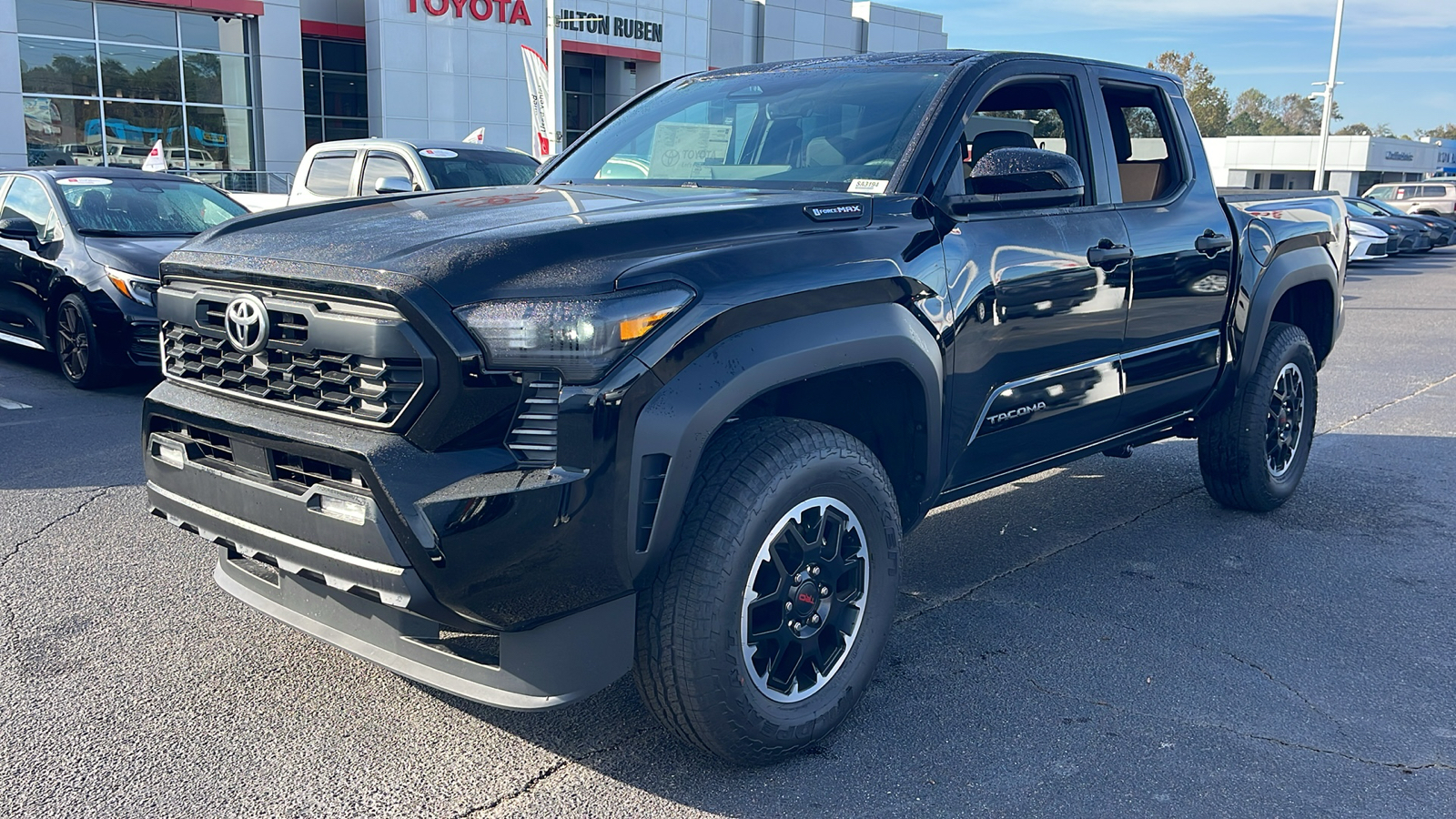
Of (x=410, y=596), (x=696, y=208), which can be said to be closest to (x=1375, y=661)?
(x=696, y=208)

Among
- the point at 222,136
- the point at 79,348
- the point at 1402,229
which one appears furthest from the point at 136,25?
the point at 1402,229

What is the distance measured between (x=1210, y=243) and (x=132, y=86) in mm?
25675

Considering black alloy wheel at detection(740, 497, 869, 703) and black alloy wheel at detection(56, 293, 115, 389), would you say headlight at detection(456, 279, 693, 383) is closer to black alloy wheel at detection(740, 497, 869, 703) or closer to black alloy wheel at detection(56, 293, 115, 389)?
black alloy wheel at detection(740, 497, 869, 703)

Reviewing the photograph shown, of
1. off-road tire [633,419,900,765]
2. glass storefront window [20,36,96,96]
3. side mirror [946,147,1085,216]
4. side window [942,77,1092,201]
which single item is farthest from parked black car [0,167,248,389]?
glass storefront window [20,36,96,96]

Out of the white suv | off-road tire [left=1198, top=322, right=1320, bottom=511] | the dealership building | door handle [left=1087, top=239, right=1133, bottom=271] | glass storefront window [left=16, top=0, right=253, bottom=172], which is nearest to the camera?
door handle [left=1087, top=239, right=1133, bottom=271]

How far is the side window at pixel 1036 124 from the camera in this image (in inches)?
167

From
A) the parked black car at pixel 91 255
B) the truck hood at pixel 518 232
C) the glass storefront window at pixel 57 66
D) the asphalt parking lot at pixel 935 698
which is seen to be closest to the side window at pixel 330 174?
the parked black car at pixel 91 255

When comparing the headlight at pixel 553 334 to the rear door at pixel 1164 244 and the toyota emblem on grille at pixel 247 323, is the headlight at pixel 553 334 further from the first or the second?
the rear door at pixel 1164 244

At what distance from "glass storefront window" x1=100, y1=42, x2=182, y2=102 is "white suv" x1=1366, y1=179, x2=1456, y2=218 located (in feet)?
112

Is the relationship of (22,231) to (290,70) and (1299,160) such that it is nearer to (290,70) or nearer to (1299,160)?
(290,70)

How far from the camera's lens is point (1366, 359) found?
434 inches

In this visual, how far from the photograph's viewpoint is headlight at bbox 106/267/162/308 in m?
7.87

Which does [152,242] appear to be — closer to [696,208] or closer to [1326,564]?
[696,208]

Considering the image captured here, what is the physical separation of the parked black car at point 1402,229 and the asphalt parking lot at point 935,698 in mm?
23751
